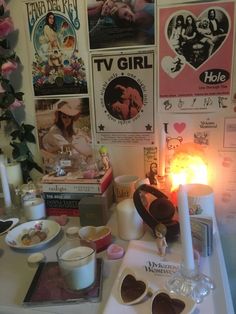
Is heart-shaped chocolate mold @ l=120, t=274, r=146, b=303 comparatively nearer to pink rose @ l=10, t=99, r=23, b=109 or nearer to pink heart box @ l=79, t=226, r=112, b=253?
pink heart box @ l=79, t=226, r=112, b=253

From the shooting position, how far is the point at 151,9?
95cm

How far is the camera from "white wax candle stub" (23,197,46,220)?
967 millimetres

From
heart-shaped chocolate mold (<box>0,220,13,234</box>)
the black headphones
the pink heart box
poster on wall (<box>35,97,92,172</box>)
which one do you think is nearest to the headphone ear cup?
the black headphones

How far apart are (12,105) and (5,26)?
276 mm

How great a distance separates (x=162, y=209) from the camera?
83 cm

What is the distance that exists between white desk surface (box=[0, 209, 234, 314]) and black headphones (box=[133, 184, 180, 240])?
68mm

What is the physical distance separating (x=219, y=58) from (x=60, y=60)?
555mm

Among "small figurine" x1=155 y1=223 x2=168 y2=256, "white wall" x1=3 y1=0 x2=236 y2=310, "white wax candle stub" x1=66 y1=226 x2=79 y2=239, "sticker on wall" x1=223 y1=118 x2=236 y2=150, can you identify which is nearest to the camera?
"small figurine" x1=155 y1=223 x2=168 y2=256

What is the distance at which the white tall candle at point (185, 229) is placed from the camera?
0.57 metres

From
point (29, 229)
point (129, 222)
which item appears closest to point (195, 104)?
point (129, 222)

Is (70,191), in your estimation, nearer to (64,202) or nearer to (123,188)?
(64,202)

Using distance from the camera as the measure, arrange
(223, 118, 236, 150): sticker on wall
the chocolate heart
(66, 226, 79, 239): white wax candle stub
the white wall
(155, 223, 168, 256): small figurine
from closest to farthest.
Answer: the chocolate heart, (155, 223, 168, 256): small figurine, (66, 226, 79, 239): white wax candle stub, (223, 118, 236, 150): sticker on wall, the white wall

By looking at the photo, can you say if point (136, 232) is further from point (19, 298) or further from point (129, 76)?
point (129, 76)

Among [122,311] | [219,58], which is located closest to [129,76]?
[219,58]
